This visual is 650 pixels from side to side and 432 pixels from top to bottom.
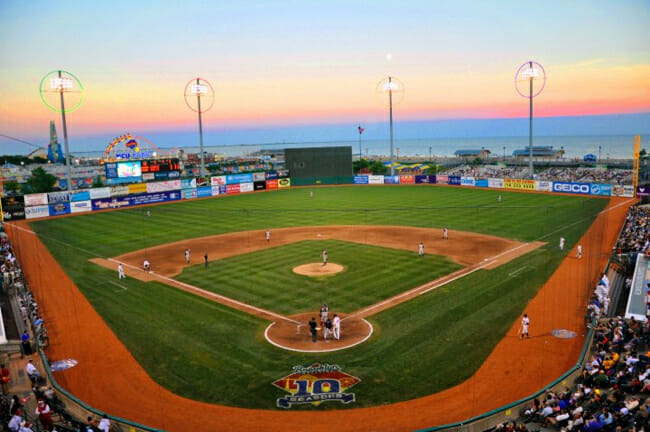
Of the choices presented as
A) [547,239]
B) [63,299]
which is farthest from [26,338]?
[547,239]

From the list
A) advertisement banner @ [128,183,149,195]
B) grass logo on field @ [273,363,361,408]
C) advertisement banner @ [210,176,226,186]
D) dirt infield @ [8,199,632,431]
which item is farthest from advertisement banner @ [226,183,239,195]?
grass logo on field @ [273,363,361,408]

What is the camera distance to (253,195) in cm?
Answer: 7519

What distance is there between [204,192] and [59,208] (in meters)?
20.9

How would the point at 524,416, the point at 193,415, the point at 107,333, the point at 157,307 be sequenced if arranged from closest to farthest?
the point at 524,416 → the point at 193,415 → the point at 107,333 → the point at 157,307

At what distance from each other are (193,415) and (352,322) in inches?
353

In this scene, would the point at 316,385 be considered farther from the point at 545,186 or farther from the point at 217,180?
the point at 217,180

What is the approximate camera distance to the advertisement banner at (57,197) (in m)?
57.8

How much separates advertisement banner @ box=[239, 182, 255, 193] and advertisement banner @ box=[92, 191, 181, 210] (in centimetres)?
1159

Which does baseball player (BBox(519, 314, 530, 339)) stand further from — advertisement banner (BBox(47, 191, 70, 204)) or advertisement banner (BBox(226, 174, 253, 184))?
advertisement banner (BBox(226, 174, 253, 184))

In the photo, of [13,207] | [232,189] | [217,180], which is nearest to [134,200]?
[13,207]

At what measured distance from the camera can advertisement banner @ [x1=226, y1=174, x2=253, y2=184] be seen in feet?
255

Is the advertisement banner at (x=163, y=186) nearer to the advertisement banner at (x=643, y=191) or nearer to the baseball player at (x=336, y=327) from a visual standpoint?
the baseball player at (x=336, y=327)

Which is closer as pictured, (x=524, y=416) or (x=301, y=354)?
(x=524, y=416)

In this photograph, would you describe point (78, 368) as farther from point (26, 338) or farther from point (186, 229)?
point (186, 229)
